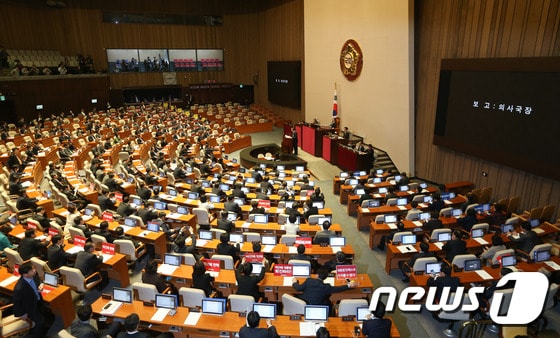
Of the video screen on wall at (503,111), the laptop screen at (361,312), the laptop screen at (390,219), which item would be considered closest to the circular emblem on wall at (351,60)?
the video screen on wall at (503,111)

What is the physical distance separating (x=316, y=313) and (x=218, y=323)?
5.33 ft

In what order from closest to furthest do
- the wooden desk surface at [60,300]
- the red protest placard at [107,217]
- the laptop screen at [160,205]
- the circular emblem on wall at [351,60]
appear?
the wooden desk surface at [60,300] → the red protest placard at [107,217] → the laptop screen at [160,205] → the circular emblem on wall at [351,60]

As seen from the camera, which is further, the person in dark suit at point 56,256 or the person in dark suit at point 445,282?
the person in dark suit at point 56,256

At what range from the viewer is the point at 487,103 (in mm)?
12375

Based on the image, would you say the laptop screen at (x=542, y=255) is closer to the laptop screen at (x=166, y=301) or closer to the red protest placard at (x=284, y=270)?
the red protest placard at (x=284, y=270)

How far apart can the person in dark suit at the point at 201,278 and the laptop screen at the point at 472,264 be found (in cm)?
526

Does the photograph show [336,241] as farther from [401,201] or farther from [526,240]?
[526,240]

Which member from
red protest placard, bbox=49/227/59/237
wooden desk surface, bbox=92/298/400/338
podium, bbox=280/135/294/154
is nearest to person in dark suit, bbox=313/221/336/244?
wooden desk surface, bbox=92/298/400/338

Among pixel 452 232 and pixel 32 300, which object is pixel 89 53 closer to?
pixel 32 300

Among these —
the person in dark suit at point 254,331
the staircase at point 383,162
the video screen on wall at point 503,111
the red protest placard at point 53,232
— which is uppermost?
the video screen on wall at point 503,111

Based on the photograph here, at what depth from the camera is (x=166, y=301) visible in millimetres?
6340

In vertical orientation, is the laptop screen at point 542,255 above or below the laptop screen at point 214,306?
below

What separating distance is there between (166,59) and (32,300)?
94.6 feet

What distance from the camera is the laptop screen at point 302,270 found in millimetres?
7281
